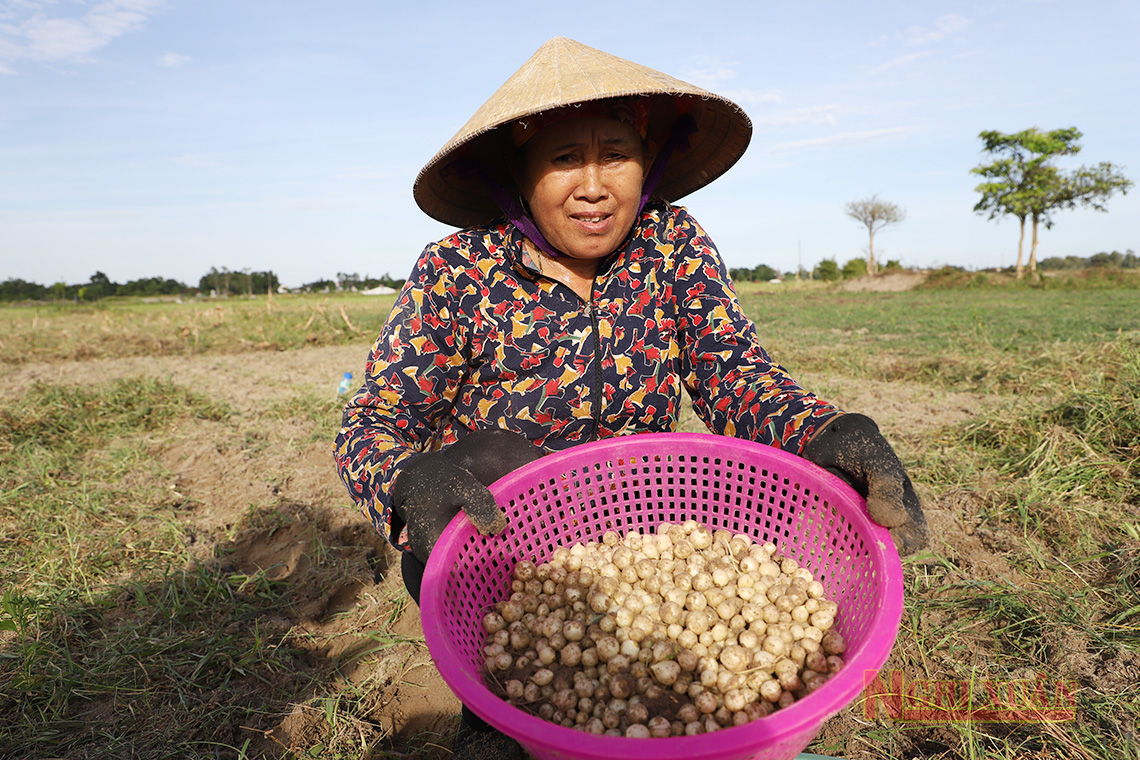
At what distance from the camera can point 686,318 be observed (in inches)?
74.1

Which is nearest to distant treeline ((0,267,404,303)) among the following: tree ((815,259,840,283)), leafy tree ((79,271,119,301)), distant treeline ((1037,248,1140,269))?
leafy tree ((79,271,119,301))

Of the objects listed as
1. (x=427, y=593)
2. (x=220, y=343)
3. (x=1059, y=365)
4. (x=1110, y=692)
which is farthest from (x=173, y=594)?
(x=220, y=343)

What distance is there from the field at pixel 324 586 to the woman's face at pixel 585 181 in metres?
1.40

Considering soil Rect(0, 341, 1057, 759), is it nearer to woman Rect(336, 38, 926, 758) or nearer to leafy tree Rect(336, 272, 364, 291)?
woman Rect(336, 38, 926, 758)

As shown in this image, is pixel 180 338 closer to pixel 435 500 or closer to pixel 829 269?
pixel 435 500

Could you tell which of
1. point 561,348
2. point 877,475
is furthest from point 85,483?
point 877,475

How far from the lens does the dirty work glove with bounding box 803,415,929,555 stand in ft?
3.90

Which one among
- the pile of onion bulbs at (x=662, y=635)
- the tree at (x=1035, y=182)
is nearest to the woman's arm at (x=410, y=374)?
the pile of onion bulbs at (x=662, y=635)

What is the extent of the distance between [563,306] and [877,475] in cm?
94

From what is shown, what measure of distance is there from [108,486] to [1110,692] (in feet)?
13.7

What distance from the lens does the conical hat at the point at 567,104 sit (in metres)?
1.52

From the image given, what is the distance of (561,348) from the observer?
5.89 ft

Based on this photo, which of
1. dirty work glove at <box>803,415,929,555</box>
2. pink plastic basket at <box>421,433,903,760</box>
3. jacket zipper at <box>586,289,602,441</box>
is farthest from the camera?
jacket zipper at <box>586,289,602,441</box>

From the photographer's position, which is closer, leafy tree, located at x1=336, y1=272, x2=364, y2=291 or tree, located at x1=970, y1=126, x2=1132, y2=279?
tree, located at x1=970, y1=126, x2=1132, y2=279
